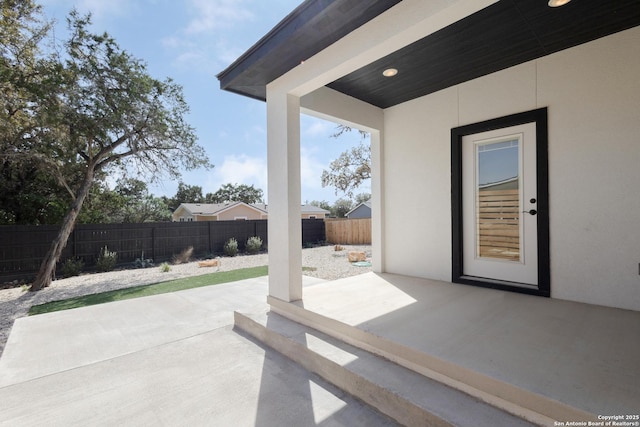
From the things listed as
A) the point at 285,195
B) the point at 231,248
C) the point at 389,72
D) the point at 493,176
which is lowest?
the point at 231,248

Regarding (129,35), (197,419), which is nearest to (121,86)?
(129,35)

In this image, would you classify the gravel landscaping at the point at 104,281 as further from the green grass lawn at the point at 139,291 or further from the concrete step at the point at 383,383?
the concrete step at the point at 383,383

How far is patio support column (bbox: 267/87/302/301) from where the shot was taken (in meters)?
3.31

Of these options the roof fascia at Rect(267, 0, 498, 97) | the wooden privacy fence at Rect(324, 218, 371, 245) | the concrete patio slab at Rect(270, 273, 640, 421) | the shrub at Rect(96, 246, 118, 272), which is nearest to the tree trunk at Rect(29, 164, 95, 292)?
the shrub at Rect(96, 246, 118, 272)

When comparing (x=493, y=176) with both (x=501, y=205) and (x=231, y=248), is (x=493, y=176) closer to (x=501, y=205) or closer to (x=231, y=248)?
(x=501, y=205)

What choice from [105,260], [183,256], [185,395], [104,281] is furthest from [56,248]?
[185,395]

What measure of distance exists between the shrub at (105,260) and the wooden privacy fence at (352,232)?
9.42 m

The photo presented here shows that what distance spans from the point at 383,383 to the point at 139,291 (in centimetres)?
554

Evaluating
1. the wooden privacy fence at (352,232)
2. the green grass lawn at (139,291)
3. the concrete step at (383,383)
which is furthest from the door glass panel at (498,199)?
the wooden privacy fence at (352,232)

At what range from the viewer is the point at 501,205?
12.1 feet

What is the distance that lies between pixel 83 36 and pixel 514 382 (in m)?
9.16

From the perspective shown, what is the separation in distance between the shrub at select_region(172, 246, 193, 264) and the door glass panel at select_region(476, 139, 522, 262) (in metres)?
9.25

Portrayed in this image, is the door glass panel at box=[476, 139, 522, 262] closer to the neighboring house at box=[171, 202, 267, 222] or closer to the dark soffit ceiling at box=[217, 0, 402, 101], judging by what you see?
the dark soffit ceiling at box=[217, 0, 402, 101]

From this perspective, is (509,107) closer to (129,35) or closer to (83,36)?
(129,35)
